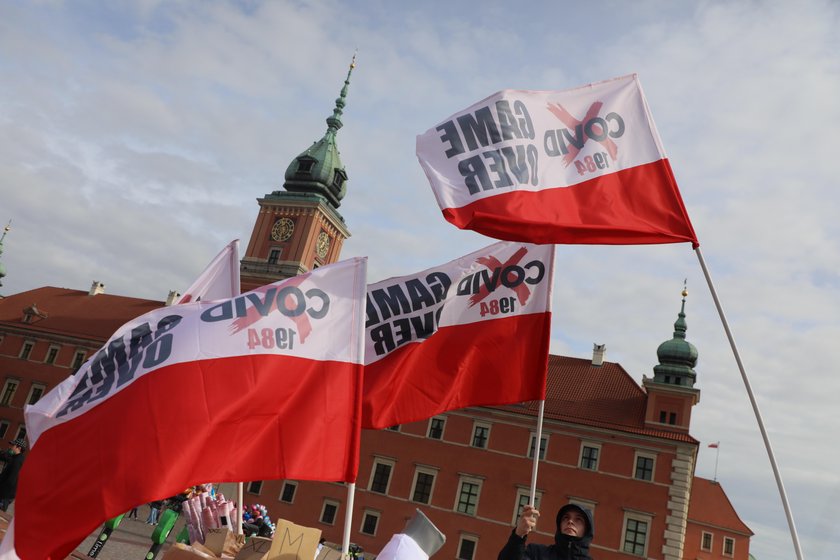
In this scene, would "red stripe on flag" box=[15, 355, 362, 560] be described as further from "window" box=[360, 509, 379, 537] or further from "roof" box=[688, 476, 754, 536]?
"roof" box=[688, 476, 754, 536]

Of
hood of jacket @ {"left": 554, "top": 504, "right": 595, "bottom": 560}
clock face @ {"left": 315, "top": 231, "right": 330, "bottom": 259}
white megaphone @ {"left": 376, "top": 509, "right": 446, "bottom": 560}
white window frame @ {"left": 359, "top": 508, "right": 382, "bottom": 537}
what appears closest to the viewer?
white megaphone @ {"left": 376, "top": 509, "right": 446, "bottom": 560}

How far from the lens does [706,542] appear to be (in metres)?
50.6

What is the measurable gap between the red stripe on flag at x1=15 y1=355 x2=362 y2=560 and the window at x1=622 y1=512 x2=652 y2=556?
26738 millimetres

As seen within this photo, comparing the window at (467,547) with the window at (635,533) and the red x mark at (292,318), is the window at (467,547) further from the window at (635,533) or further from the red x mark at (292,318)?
the red x mark at (292,318)

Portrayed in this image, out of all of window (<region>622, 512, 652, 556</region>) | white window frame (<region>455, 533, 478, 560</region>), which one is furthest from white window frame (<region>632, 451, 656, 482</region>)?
white window frame (<region>455, 533, 478, 560</region>)

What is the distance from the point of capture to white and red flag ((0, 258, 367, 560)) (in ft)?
13.2

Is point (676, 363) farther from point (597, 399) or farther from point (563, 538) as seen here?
point (563, 538)

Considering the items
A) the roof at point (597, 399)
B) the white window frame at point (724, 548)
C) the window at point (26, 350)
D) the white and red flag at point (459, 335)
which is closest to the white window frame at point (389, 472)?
the roof at point (597, 399)

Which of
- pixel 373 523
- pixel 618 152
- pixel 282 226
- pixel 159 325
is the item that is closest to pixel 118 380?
pixel 159 325

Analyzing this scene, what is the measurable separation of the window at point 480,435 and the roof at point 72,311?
25.2 metres

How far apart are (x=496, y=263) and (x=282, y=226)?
123ft

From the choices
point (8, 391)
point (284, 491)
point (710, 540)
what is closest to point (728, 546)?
point (710, 540)

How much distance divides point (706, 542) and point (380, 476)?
32.8 m

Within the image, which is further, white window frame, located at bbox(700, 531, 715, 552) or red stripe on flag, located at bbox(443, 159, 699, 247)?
white window frame, located at bbox(700, 531, 715, 552)
